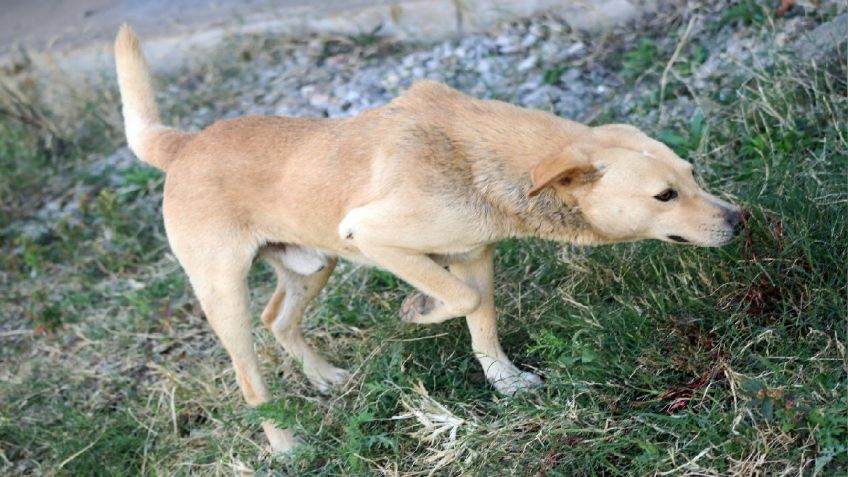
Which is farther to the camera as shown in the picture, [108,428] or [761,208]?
[108,428]

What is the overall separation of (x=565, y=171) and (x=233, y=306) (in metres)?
1.73

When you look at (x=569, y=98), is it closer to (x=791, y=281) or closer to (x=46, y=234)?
(x=791, y=281)

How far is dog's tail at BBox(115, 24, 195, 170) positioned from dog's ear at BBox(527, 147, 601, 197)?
73.6 inches

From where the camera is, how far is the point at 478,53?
742cm

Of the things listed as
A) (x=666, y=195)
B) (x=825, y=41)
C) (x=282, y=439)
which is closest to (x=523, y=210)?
(x=666, y=195)

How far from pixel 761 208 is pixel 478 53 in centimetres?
326

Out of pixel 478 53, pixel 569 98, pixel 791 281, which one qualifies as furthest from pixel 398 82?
pixel 791 281

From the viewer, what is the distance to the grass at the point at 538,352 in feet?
13.1

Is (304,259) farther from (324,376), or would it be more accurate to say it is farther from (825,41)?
(825,41)

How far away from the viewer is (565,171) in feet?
13.4

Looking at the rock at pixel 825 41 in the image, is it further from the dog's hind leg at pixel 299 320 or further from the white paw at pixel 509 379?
the dog's hind leg at pixel 299 320

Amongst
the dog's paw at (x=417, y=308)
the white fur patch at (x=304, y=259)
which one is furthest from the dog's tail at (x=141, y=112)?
the dog's paw at (x=417, y=308)

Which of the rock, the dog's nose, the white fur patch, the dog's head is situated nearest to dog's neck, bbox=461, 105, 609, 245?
the dog's head

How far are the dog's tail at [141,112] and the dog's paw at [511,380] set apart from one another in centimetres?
186
